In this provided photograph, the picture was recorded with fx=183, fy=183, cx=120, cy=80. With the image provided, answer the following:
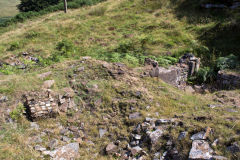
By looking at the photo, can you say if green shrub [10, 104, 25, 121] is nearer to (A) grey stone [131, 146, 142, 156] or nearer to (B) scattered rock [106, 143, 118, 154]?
(B) scattered rock [106, 143, 118, 154]

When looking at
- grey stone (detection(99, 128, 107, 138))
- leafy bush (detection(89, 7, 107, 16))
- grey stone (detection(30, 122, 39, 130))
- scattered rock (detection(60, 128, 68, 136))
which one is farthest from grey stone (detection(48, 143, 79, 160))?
leafy bush (detection(89, 7, 107, 16))

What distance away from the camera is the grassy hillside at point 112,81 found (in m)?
4.30

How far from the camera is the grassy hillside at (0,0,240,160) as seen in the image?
4305 millimetres

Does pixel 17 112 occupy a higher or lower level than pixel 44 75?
lower

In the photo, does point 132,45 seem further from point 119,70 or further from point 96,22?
point 96,22

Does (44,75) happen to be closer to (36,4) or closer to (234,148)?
(234,148)

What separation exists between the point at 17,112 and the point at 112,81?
299 cm

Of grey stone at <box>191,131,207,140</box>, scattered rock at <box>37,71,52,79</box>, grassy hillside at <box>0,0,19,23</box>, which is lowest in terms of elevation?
grey stone at <box>191,131,207,140</box>

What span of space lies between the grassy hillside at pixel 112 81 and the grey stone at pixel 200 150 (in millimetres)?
151

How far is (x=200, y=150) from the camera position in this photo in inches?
135

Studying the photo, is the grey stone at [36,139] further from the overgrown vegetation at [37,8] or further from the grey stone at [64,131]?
the overgrown vegetation at [37,8]

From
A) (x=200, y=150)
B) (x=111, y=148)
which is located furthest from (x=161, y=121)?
(x=111, y=148)

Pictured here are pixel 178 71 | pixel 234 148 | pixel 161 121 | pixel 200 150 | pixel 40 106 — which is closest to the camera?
pixel 234 148

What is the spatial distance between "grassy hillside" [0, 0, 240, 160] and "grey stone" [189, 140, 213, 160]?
0.50 ft
